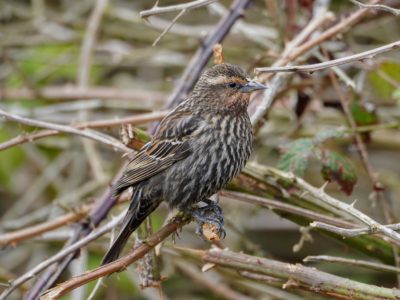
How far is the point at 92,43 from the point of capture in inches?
227

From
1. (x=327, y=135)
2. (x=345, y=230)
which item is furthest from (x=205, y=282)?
(x=345, y=230)

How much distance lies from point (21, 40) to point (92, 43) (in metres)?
0.85

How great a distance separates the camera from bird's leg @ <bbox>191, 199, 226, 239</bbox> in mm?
3582

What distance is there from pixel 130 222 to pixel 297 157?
86 cm

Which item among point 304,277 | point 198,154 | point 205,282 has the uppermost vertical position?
point 198,154

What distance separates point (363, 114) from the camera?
4.50m

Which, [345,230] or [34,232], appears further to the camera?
[34,232]

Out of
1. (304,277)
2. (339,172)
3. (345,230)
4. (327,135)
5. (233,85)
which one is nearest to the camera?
(345,230)

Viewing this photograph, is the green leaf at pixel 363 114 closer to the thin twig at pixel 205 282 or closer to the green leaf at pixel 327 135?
the green leaf at pixel 327 135

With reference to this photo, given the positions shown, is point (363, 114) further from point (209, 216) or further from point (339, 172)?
point (209, 216)

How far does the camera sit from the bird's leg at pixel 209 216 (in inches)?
141

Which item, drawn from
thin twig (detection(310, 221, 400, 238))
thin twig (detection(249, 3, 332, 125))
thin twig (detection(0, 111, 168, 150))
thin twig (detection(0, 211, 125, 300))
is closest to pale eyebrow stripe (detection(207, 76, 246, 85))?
thin twig (detection(249, 3, 332, 125))

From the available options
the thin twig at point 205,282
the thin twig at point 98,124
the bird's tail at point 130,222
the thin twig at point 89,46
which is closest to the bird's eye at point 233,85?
the thin twig at point 98,124

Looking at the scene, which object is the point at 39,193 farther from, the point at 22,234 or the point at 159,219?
the point at 22,234
